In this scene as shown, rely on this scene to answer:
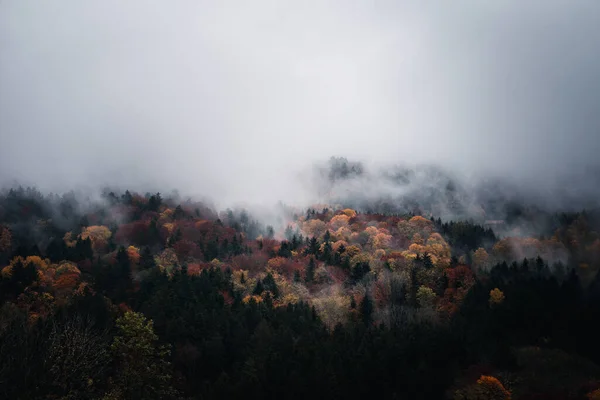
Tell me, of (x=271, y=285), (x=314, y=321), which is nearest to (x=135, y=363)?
(x=314, y=321)

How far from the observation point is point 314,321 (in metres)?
108

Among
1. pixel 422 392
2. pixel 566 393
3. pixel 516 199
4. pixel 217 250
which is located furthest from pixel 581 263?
pixel 217 250

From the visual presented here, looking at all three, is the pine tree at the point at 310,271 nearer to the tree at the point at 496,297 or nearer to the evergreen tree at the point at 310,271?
the evergreen tree at the point at 310,271

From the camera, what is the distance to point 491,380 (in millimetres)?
73750

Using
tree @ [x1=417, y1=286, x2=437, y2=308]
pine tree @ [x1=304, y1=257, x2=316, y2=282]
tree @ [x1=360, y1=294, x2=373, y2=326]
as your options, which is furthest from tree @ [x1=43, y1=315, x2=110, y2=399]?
pine tree @ [x1=304, y1=257, x2=316, y2=282]

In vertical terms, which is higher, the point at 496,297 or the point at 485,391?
the point at 496,297

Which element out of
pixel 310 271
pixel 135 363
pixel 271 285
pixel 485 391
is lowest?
pixel 485 391

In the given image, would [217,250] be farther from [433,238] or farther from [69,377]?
[69,377]

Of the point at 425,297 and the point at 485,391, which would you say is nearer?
the point at 485,391

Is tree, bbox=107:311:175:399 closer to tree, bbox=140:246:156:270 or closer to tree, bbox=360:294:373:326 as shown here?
tree, bbox=360:294:373:326

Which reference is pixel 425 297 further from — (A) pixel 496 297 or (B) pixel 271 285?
(B) pixel 271 285

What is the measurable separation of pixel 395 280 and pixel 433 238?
190ft

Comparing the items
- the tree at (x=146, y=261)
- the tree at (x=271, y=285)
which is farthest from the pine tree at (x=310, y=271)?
the tree at (x=146, y=261)

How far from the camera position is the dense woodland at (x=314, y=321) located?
55.3 m
